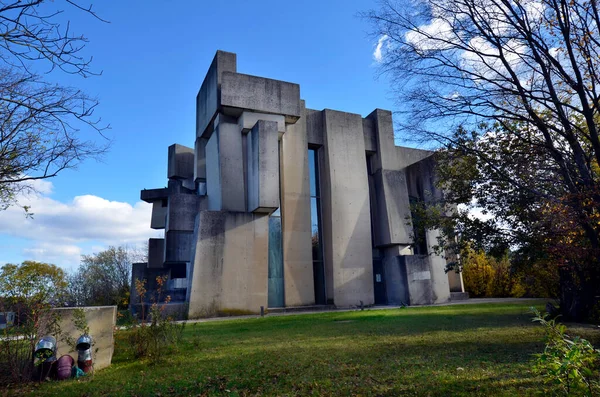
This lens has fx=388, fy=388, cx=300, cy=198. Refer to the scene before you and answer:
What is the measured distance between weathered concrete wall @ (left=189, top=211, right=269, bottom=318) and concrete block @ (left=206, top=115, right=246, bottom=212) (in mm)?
1636

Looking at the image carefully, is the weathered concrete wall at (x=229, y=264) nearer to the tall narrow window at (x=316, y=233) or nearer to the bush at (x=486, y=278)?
the tall narrow window at (x=316, y=233)

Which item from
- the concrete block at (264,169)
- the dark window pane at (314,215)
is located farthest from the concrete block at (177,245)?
the dark window pane at (314,215)

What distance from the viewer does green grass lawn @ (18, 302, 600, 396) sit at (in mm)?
5422

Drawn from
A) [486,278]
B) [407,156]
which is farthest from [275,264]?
[486,278]

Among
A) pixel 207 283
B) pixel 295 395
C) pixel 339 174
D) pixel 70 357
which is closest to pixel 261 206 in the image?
pixel 207 283

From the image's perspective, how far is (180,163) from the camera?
32594 mm

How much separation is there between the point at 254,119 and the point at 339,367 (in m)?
18.5

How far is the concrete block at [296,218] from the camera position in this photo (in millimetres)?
22906

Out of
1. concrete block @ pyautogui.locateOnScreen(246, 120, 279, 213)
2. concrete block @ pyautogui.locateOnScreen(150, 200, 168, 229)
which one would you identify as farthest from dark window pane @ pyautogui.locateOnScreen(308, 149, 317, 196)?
concrete block @ pyautogui.locateOnScreen(150, 200, 168, 229)

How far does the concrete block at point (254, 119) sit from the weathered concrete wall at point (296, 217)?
124 centimetres

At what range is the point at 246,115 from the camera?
2302 centimetres

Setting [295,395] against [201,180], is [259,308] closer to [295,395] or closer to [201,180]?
[201,180]

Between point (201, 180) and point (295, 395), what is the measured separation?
24429mm

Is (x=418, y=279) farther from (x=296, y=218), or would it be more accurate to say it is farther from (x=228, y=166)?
(x=228, y=166)
